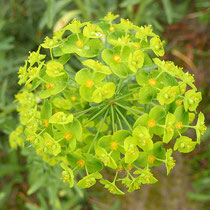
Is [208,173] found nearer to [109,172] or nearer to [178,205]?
[178,205]

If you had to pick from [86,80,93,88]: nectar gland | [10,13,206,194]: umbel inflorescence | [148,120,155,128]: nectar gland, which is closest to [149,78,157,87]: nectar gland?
[10,13,206,194]: umbel inflorescence

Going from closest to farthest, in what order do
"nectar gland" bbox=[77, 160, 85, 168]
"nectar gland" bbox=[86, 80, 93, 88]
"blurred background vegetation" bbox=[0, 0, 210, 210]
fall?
"nectar gland" bbox=[86, 80, 93, 88] < "nectar gland" bbox=[77, 160, 85, 168] < "blurred background vegetation" bbox=[0, 0, 210, 210]

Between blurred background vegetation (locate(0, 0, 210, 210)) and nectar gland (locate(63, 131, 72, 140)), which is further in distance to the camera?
blurred background vegetation (locate(0, 0, 210, 210))

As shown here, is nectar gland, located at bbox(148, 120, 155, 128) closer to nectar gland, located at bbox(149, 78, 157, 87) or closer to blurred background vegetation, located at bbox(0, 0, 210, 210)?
nectar gland, located at bbox(149, 78, 157, 87)

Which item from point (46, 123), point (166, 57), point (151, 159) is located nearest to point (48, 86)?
point (46, 123)

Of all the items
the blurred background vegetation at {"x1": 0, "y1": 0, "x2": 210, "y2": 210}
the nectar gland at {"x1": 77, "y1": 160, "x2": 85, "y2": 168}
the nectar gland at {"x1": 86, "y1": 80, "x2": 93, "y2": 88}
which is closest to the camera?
the nectar gland at {"x1": 86, "y1": 80, "x2": 93, "y2": 88}

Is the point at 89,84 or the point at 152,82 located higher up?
the point at 89,84

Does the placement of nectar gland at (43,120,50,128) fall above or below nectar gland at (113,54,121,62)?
below

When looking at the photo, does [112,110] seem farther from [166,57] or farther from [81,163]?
[166,57]

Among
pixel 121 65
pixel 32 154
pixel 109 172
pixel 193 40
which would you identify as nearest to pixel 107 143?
pixel 121 65
